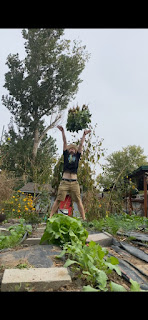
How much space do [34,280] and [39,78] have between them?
1988 centimetres

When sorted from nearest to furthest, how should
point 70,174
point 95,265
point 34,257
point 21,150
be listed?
point 95,265
point 34,257
point 70,174
point 21,150

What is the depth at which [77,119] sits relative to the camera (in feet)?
17.8

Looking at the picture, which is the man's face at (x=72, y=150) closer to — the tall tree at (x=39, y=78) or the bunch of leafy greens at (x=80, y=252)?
the bunch of leafy greens at (x=80, y=252)

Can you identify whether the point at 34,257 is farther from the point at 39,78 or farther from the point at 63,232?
the point at 39,78

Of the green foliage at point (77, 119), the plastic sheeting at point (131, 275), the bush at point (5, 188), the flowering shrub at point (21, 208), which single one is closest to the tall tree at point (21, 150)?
the flowering shrub at point (21, 208)

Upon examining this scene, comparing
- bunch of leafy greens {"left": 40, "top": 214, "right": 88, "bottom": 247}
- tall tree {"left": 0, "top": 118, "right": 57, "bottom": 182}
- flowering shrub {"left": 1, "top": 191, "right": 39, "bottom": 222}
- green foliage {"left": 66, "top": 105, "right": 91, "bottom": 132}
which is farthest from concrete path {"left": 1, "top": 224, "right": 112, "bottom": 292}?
tall tree {"left": 0, "top": 118, "right": 57, "bottom": 182}

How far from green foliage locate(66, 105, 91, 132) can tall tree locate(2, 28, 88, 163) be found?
14.1 m

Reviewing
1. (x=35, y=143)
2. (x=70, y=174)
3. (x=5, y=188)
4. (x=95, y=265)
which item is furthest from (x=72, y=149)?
(x=35, y=143)

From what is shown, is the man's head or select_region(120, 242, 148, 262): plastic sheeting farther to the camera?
the man's head

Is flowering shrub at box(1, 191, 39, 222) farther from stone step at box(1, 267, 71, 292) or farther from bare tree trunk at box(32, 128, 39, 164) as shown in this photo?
bare tree trunk at box(32, 128, 39, 164)

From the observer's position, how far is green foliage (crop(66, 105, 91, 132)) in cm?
545

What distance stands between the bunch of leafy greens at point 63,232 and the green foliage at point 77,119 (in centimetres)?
290

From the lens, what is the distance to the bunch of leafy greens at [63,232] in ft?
9.07
